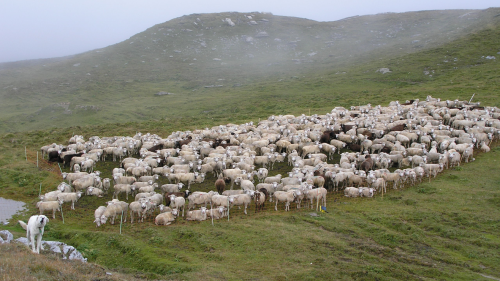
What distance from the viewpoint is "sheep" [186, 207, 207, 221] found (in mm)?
15846

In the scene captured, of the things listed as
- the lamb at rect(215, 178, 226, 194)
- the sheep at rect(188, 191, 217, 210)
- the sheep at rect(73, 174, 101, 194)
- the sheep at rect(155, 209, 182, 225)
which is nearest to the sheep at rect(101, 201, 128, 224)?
the sheep at rect(155, 209, 182, 225)

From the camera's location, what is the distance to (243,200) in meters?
16.8

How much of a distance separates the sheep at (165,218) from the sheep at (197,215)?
2.00 feet

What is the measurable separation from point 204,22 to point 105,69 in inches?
1895

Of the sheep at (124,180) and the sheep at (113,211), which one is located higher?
the sheep at (124,180)

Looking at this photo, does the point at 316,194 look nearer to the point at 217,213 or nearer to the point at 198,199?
the point at 217,213

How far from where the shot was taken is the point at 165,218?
15562 millimetres

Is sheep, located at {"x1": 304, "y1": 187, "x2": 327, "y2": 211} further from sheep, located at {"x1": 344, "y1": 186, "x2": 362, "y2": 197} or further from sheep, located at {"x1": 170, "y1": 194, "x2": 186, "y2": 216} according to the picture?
sheep, located at {"x1": 170, "y1": 194, "x2": 186, "y2": 216}

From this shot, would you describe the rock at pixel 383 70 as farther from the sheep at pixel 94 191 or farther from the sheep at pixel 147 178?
the sheep at pixel 94 191

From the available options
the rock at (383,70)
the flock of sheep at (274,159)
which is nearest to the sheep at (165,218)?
the flock of sheep at (274,159)

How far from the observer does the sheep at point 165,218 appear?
1552 centimetres

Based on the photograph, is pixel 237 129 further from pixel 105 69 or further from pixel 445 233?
pixel 105 69

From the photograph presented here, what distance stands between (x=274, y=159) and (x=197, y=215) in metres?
8.52

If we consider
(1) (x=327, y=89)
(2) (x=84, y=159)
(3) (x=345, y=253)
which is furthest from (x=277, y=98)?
(3) (x=345, y=253)
